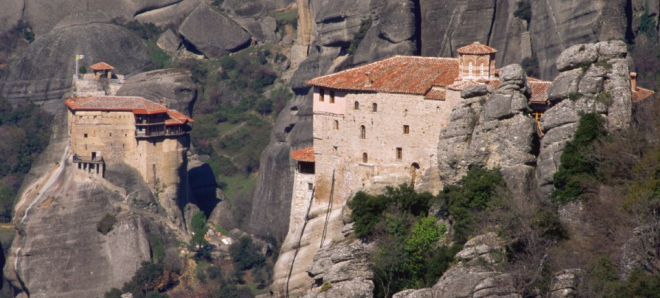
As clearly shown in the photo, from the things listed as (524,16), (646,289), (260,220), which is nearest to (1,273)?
(260,220)

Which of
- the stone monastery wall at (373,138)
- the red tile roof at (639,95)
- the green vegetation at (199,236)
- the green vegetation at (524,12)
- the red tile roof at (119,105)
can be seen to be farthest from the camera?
the green vegetation at (199,236)

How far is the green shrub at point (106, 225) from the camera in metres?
104

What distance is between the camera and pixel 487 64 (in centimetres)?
6078

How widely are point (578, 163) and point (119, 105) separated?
53.7m

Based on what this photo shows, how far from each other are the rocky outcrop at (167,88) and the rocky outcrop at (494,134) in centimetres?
6077

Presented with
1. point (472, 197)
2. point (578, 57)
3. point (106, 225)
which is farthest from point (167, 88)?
point (578, 57)

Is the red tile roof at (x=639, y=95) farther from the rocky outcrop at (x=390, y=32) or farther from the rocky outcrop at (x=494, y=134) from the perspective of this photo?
the rocky outcrop at (x=390, y=32)

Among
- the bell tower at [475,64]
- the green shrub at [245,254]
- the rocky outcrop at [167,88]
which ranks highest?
the rocky outcrop at [167,88]

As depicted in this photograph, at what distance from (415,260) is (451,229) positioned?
167 centimetres

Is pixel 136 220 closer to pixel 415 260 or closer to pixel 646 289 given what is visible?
pixel 415 260

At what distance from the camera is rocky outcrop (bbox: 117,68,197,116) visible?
118 metres

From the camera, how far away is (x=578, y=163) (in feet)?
180

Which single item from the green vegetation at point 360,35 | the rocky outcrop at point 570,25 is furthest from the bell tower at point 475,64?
the green vegetation at point 360,35

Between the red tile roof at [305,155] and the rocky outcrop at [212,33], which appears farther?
the rocky outcrop at [212,33]
